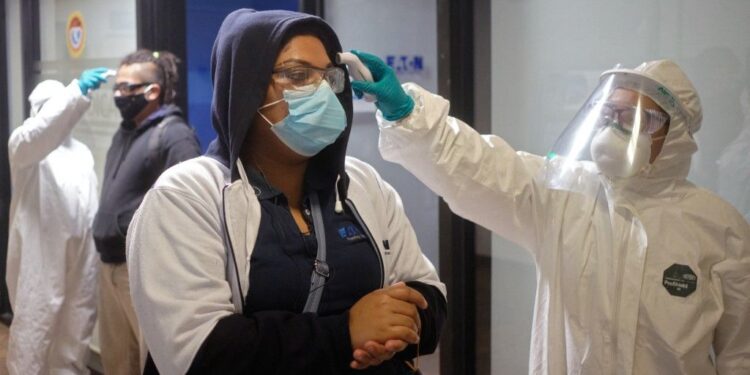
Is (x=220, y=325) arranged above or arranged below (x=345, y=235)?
below

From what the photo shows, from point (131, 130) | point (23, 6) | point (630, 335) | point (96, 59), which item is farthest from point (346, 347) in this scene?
point (23, 6)

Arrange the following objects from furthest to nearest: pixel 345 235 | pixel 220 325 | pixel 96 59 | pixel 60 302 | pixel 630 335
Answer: pixel 96 59
pixel 60 302
pixel 630 335
pixel 345 235
pixel 220 325

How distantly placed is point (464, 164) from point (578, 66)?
88cm

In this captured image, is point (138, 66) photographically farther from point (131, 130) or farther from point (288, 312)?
point (288, 312)

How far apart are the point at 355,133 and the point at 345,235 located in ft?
7.17

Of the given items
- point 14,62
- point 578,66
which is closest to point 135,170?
point 578,66

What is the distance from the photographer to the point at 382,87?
1.80m

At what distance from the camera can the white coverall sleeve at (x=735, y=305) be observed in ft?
6.13

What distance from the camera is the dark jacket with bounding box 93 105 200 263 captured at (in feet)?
10.4

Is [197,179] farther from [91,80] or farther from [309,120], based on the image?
[91,80]

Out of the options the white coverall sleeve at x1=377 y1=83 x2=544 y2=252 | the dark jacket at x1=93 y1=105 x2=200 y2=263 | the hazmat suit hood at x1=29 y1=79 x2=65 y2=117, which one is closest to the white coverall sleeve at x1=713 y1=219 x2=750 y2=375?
the white coverall sleeve at x1=377 y1=83 x2=544 y2=252

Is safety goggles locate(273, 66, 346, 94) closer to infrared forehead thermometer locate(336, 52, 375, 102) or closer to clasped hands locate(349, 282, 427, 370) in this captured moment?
infrared forehead thermometer locate(336, 52, 375, 102)

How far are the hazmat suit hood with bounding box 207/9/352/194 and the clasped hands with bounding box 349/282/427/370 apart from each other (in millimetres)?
322

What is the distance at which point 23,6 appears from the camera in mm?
4867
